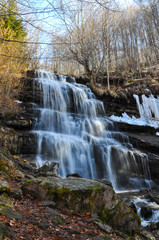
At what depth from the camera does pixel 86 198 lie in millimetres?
3531

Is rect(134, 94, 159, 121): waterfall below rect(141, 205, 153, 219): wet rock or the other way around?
the other way around

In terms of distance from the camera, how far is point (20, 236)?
2.12 m

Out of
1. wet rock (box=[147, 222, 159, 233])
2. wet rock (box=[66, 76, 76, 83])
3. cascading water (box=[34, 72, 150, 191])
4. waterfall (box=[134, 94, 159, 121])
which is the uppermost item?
wet rock (box=[66, 76, 76, 83])

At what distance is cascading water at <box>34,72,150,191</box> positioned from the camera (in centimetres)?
905

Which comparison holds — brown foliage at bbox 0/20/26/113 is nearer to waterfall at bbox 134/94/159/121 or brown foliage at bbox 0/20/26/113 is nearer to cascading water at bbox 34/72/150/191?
cascading water at bbox 34/72/150/191

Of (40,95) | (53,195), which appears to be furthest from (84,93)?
(53,195)

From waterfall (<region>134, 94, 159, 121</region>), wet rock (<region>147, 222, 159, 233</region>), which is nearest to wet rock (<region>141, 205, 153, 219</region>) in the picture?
wet rock (<region>147, 222, 159, 233</region>)

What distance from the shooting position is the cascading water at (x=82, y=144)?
9.05 meters

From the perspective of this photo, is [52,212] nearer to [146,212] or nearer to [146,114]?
[146,212]

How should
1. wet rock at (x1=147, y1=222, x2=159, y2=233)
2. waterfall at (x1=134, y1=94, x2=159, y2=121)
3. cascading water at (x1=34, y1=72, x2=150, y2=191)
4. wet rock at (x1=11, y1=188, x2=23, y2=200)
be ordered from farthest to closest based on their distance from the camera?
waterfall at (x1=134, y1=94, x2=159, y2=121) → cascading water at (x1=34, y1=72, x2=150, y2=191) → wet rock at (x1=147, y1=222, x2=159, y2=233) → wet rock at (x1=11, y1=188, x2=23, y2=200)

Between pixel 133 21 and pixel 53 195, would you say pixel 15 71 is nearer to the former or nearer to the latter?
pixel 53 195

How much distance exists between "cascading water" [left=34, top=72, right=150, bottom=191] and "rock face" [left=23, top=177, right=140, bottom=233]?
4407 mm

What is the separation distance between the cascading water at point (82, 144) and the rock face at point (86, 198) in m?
4.41

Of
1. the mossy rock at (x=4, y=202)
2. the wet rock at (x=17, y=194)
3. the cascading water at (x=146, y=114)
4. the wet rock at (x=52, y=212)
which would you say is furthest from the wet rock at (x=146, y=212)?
the cascading water at (x=146, y=114)
